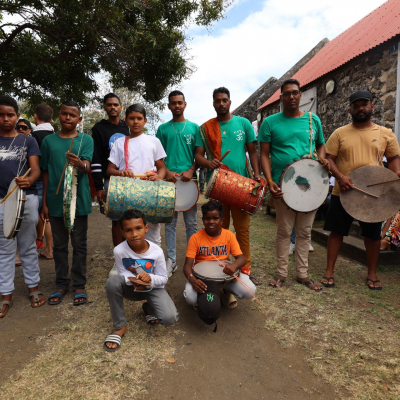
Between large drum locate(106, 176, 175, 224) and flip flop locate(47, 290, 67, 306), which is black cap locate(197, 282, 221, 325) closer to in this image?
large drum locate(106, 176, 175, 224)

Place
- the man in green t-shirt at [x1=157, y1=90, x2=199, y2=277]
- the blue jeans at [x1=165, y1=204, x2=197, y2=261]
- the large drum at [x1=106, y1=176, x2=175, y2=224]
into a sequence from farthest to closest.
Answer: the blue jeans at [x1=165, y1=204, x2=197, y2=261] → the man in green t-shirt at [x1=157, y1=90, x2=199, y2=277] → the large drum at [x1=106, y1=176, x2=175, y2=224]

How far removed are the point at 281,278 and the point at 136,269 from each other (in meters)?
1.87

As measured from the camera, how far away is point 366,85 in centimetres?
600

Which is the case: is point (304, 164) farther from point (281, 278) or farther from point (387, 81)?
point (387, 81)

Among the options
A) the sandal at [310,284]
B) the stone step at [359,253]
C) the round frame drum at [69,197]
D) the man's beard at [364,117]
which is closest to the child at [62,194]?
the round frame drum at [69,197]

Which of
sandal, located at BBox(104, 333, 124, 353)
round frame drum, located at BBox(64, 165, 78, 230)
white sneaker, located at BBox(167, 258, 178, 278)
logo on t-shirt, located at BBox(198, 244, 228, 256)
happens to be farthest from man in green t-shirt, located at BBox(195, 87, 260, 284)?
sandal, located at BBox(104, 333, 124, 353)

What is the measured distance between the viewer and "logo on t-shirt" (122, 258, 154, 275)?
2.61 m

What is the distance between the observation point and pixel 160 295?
2.64m

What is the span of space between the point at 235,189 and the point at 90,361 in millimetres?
2043

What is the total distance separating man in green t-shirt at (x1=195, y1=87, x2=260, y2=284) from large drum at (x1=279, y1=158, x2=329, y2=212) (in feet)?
1.13

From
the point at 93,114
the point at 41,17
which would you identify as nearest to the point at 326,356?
the point at 41,17

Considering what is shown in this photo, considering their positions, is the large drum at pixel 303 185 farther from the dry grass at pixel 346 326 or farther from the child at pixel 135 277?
the child at pixel 135 277

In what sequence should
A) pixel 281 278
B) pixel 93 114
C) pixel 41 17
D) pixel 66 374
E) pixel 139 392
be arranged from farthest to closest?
pixel 93 114 < pixel 41 17 < pixel 281 278 < pixel 66 374 < pixel 139 392

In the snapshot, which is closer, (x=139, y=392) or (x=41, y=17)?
(x=139, y=392)
